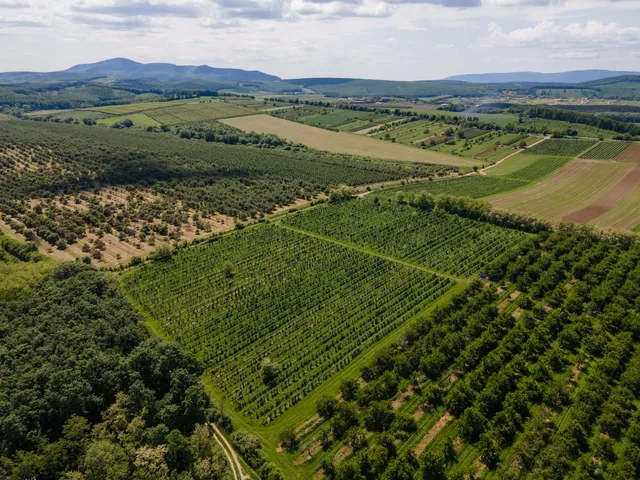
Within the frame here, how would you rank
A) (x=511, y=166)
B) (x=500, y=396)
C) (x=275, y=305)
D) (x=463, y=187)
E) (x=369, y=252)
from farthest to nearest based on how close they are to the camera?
(x=511, y=166) < (x=463, y=187) < (x=369, y=252) < (x=275, y=305) < (x=500, y=396)

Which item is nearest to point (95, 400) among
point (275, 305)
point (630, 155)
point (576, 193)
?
point (275, 305)

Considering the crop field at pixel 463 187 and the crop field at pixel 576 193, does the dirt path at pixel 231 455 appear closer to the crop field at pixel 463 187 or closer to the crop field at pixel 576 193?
the crop field at pixel 463 187

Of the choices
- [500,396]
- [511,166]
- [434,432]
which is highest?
[511,166]

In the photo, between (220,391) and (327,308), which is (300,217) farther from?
(220,391)

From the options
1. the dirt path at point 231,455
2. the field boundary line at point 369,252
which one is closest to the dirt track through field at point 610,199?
the field boundary line at point 369,252

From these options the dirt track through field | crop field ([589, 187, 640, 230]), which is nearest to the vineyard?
crop field ([589, 187, 640, 230])

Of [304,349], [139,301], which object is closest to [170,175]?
[139,301]

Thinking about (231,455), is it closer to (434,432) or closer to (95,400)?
(95,400)
